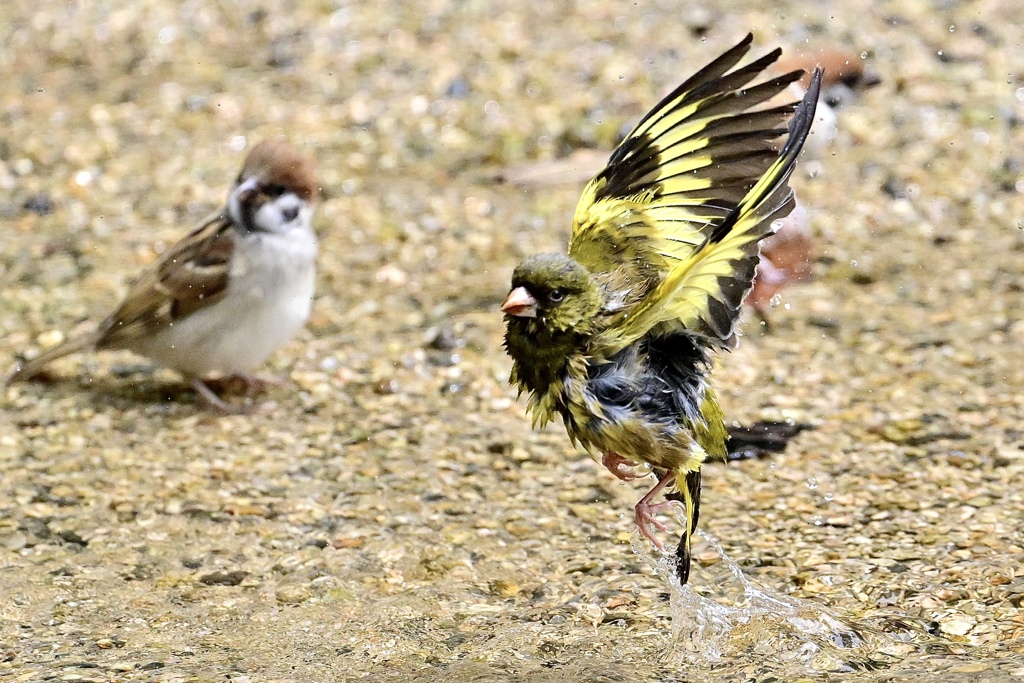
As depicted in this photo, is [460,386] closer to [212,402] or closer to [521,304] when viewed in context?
[212,402]

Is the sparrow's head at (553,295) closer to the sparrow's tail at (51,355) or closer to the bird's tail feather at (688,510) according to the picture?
the bird's tail feather at (688,510)

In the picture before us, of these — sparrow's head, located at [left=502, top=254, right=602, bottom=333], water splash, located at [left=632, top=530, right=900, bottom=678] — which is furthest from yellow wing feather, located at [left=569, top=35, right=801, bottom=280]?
water splash, located at [left=632, top=530, right=900, bottom=678]

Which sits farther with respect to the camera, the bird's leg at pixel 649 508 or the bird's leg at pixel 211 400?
the bird's leg at pixel 211 400

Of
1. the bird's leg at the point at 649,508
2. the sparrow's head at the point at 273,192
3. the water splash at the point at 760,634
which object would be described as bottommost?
the water splash at the point at 760,634

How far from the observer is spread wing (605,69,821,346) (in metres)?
2.86

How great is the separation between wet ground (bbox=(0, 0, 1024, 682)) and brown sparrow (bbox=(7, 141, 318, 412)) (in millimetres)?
273

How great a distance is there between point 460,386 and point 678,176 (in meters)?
2.04

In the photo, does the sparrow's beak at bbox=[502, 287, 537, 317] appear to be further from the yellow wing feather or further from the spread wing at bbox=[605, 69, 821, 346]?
the yellow wing feather

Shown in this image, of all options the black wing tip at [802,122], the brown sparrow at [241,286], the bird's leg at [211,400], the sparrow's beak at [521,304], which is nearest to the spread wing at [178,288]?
the brown sparrow at [241,286]

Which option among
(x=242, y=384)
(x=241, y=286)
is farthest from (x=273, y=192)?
(x=242, y=384)

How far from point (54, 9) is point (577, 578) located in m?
6.65

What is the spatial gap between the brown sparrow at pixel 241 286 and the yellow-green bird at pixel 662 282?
188 centimetres

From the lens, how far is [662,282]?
3033 mm

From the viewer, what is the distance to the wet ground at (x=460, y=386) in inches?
146
